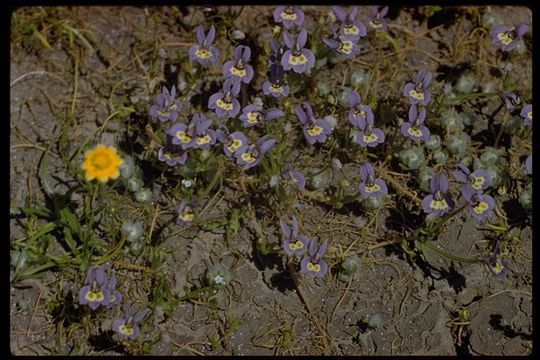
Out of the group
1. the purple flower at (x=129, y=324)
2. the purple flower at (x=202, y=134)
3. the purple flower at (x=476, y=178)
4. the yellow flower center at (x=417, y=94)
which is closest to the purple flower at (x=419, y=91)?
the yellow flower center at (x=417, y=94)

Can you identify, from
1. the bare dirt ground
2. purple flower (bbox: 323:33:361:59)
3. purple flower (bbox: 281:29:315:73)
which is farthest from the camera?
purple flower (bbox: 323:33:361:59)

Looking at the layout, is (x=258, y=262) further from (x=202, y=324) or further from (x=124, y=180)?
(x=124, y=180)

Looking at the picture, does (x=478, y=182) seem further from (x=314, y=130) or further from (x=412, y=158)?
(x=314, y=130)

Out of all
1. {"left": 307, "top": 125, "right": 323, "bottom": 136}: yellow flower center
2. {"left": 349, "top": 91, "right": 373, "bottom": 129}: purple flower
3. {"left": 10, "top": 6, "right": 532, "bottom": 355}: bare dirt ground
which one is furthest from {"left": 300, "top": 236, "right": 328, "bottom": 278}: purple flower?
{"left": 349, "top": 91, "right": 373, "bottom": 129}: purple flower

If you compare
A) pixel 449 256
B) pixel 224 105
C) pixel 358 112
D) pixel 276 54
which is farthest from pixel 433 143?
pixel 224 105

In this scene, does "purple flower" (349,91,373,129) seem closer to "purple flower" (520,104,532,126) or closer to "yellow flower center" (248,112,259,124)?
"yellow flower center" (248,112,259,124)

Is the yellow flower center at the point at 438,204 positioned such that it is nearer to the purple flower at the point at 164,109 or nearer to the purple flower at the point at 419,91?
the purple flower at the point at 419,91
